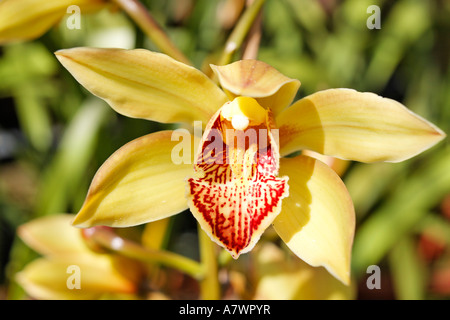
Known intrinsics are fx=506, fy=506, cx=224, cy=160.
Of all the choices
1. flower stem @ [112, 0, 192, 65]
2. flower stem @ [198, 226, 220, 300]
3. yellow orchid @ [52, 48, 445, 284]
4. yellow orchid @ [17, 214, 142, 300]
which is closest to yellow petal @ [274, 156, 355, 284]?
yellow orchid @ [52, 48, 445, 284]

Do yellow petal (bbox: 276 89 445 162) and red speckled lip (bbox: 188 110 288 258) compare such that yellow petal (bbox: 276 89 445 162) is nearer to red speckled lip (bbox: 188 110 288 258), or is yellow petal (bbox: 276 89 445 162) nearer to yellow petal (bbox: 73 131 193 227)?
red speckled lip (bbox: 188 110 288 258)

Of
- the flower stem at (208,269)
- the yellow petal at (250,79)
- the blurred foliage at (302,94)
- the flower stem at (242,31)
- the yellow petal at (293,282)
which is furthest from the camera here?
the blurred foliage at (302,94)

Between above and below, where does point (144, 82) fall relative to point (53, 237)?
above

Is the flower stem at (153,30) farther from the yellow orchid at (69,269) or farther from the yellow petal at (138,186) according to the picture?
the yellow orchid at (69,269)

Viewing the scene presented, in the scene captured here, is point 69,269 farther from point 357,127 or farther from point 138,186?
point 357,127

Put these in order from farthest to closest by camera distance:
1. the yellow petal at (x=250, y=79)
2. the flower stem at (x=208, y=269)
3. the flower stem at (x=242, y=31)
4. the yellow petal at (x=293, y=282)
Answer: the yellow petal at (x=293, y=282), the flower stem at (x=208, y=269), the flower stem at (x=242, y=31), the yellow petal at (x=250, y=79)

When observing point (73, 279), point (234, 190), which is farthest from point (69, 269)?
point (234, 190)

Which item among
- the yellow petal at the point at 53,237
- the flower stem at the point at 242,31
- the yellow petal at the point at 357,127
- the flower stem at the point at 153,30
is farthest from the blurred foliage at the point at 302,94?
the yellow petal at the point at 357,127

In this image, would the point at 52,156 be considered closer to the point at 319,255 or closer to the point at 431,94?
the point at 319,255
